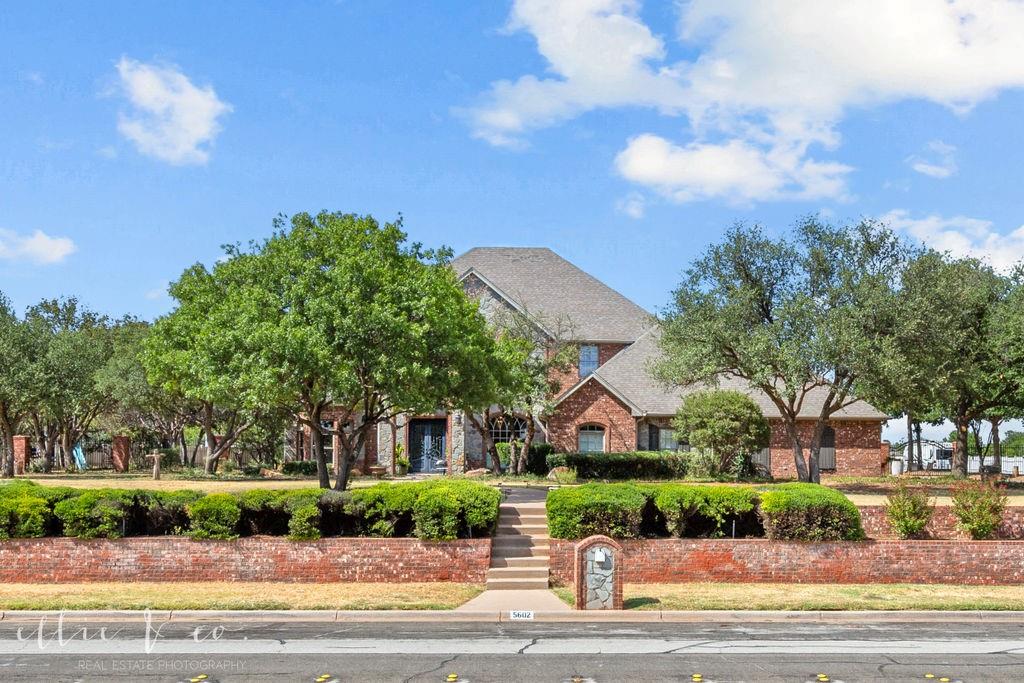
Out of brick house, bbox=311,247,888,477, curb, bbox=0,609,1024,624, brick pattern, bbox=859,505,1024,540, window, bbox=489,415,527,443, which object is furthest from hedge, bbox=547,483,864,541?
window, bbox=489,415,527,443

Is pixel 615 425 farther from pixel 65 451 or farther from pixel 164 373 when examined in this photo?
pixel 65 451

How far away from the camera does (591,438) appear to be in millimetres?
38719

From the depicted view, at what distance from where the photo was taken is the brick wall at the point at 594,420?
3847cm

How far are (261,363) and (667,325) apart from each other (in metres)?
15.1

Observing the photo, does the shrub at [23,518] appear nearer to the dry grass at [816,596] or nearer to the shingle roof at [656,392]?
the dry grass at [816,596]

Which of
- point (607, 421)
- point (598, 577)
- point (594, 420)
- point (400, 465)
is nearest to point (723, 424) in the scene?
point (607, 421)

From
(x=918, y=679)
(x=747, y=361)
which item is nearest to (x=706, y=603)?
(x=918, y=679)

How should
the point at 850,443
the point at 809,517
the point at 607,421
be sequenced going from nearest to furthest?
1. the point at 809,517
2. the point at 607,421
3. the point at 850,443

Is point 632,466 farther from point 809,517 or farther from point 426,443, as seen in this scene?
point 809,517

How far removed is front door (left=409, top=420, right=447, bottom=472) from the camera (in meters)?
40.2

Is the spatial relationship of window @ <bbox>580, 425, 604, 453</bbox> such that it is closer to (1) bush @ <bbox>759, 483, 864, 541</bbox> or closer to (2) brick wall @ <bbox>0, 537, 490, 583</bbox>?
(1) bush @ <bbox>759, 483, 864, 541</bbox>

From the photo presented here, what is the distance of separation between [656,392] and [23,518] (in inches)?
1052

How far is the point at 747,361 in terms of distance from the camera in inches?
1177

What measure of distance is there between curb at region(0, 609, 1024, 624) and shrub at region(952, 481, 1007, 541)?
4682 mm
